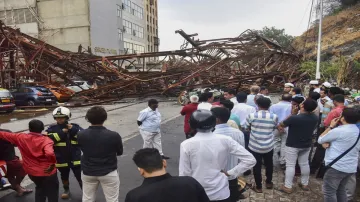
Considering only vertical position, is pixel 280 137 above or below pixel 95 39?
below

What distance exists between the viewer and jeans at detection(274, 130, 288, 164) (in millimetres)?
5298

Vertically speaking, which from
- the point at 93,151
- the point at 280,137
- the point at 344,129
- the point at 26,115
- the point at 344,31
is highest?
the point at 344,31

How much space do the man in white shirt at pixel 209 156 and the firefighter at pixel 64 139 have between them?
2240mm

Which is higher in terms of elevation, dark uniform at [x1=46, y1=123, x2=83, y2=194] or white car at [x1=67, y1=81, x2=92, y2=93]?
dark uniform at [x1=46, y1=123, x2=83, y2=194]

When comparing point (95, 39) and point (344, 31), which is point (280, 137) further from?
point (95, 39)

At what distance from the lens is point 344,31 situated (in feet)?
Result: 73.4

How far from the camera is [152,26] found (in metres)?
75.3

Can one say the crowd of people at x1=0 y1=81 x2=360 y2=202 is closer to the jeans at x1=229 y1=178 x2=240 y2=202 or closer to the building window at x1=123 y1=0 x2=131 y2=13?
the jeans at x1=229 y1=178 x2=240 y2=202

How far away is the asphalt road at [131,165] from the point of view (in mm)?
4436

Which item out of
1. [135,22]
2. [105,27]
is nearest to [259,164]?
[105,27]

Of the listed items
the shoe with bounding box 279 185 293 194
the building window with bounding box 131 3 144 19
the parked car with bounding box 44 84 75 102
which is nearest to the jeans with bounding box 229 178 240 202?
the shoe with bounding box 279 185 293 194

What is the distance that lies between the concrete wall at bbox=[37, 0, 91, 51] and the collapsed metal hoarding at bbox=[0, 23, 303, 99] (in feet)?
60.0

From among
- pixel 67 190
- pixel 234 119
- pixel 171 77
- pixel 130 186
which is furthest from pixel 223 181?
pixel 171 77

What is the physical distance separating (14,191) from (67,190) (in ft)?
3.39
